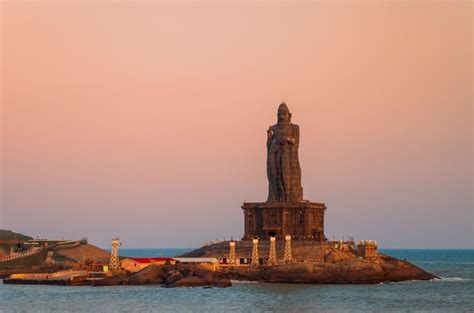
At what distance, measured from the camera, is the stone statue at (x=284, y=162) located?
440ft

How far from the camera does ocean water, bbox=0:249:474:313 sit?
292 feet

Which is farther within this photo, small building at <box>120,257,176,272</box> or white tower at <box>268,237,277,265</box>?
small building at <box>120,257,176,272</box>

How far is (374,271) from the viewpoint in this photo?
118 metres

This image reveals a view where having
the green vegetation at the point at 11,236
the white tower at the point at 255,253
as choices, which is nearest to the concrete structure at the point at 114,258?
the white tower at the point at 255,253

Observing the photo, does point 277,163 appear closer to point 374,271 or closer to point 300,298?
point 374,271

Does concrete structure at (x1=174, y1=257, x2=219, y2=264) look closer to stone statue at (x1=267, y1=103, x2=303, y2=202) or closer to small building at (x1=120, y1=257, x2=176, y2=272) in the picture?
small building at (x1=120, y1=257, x2=176, y2=272)

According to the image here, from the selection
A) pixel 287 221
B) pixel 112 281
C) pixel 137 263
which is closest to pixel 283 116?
pixel 287 221

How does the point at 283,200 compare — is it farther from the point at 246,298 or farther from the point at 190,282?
the point at 246,298

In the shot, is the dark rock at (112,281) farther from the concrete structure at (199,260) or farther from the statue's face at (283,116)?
the statue's face at (283,116)

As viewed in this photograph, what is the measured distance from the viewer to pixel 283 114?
135m

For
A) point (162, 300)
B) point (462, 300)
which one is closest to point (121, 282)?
point (162, 300)

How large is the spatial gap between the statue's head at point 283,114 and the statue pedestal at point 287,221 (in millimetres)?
10559

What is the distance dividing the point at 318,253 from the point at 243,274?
10547mm

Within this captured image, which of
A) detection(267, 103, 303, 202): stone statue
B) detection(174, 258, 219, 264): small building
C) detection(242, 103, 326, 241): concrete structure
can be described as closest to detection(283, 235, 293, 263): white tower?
detection(174, 258, 219, 264): small building
